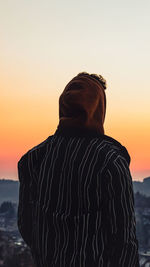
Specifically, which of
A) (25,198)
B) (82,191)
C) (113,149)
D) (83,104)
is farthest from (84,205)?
(25,198)

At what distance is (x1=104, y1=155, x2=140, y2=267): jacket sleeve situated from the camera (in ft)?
5.02

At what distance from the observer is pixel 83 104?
168cm

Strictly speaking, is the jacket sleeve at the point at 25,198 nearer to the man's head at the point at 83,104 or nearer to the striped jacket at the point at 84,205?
the striped jacket at the point at 84,205

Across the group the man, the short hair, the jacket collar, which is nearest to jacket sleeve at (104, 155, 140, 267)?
the man

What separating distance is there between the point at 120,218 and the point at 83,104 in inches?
18.7

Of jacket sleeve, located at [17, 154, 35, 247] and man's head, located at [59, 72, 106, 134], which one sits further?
jacket sleeve, located at [17, 154, 35, 247]

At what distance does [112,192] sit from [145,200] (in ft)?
383

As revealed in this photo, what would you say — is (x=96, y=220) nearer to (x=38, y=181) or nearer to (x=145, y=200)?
(x=38, y=181)

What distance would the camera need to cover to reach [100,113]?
1.73 m

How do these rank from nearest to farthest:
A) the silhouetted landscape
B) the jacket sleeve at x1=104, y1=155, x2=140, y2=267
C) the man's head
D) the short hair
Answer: the jacket sleeve at x1=104, y1=155, x2=140, y2=267, the man's head, the short hair, the silhouetted landscape

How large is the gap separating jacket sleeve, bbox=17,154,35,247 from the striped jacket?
0.41 ft

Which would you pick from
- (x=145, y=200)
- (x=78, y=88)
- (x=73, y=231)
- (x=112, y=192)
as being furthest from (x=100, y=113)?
(x=145, y=200)

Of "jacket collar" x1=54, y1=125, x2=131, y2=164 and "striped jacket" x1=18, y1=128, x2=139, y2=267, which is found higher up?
"jacket collar" x1=54, y1=125, x2=131, y2=164

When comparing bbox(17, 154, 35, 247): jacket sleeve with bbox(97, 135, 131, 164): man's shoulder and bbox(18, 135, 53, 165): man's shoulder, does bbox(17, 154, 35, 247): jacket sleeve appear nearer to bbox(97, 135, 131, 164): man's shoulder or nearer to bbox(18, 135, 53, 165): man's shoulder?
bbox(18, 135, 53, 165): man's shoulder
